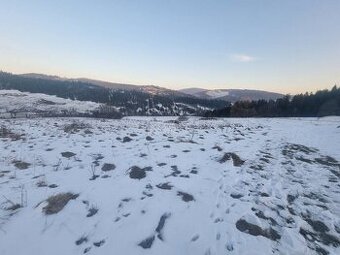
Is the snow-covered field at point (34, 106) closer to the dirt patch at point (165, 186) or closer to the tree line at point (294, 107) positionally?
the tree line at point (294, 107)

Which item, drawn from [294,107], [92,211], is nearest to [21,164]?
[92,211]

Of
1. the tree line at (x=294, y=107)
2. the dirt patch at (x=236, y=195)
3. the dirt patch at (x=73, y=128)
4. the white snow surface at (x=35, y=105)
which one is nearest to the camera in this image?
the dirt patch at (x=236, y=195)

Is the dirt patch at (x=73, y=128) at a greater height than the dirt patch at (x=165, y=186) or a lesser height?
lesser

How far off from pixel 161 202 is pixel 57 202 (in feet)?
9.33

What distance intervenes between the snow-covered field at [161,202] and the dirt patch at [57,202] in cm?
3

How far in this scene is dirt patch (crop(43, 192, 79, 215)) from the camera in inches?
248

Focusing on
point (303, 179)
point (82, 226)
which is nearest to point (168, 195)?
point (82, 226)

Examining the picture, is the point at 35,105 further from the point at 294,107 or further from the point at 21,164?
the point at 21,164

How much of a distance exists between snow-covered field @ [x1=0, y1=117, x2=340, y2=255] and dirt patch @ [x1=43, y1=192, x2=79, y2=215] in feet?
0.08

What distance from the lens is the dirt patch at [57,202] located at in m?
6.30

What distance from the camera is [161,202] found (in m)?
6.92

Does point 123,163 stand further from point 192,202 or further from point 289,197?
point 289,197

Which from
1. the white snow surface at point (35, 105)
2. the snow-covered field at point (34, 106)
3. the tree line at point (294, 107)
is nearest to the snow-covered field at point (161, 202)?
the snow-covered field at point (34, 106)

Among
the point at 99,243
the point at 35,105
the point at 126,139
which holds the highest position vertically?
the point at 99,243
